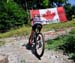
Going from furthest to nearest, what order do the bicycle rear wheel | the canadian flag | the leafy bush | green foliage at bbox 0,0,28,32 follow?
the canadian flag
green foliage at bbox 0,0,28,32
the leafy bush
the bicycle rear wheel

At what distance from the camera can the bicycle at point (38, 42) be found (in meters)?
13.2

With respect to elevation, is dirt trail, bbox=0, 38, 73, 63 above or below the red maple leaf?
above

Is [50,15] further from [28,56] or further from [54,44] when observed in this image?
[28,56]

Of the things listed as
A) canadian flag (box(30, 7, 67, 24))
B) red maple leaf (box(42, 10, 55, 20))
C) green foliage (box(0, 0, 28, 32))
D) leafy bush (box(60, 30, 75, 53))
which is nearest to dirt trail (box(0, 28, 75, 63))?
leafy bush (box(60, 30, 75, 53))

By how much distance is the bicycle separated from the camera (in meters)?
13.2

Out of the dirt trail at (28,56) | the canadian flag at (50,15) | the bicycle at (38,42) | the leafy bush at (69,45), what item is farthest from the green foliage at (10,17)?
the bicycle at (38,42)

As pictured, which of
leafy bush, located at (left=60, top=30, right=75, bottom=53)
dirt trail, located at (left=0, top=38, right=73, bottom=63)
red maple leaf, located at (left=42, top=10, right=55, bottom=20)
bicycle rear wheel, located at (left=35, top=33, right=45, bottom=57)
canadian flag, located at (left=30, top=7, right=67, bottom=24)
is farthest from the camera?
red maple leaf, located at (left=42, top=10, right=55, bottom=20)

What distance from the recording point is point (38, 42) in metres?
13.3

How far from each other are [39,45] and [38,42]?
0.13 metres

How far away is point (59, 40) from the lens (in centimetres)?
1530

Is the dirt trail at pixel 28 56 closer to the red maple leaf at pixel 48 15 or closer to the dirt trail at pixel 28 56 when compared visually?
the dirt trail at pixel 28 56

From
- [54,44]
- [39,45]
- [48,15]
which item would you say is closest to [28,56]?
[39,45]

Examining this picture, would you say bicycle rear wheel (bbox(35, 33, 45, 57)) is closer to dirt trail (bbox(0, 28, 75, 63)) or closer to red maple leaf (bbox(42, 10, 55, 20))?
dirt trail (bbox(0, 28, 75, 63))

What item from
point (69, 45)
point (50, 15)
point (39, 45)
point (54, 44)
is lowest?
point (50, 15)
